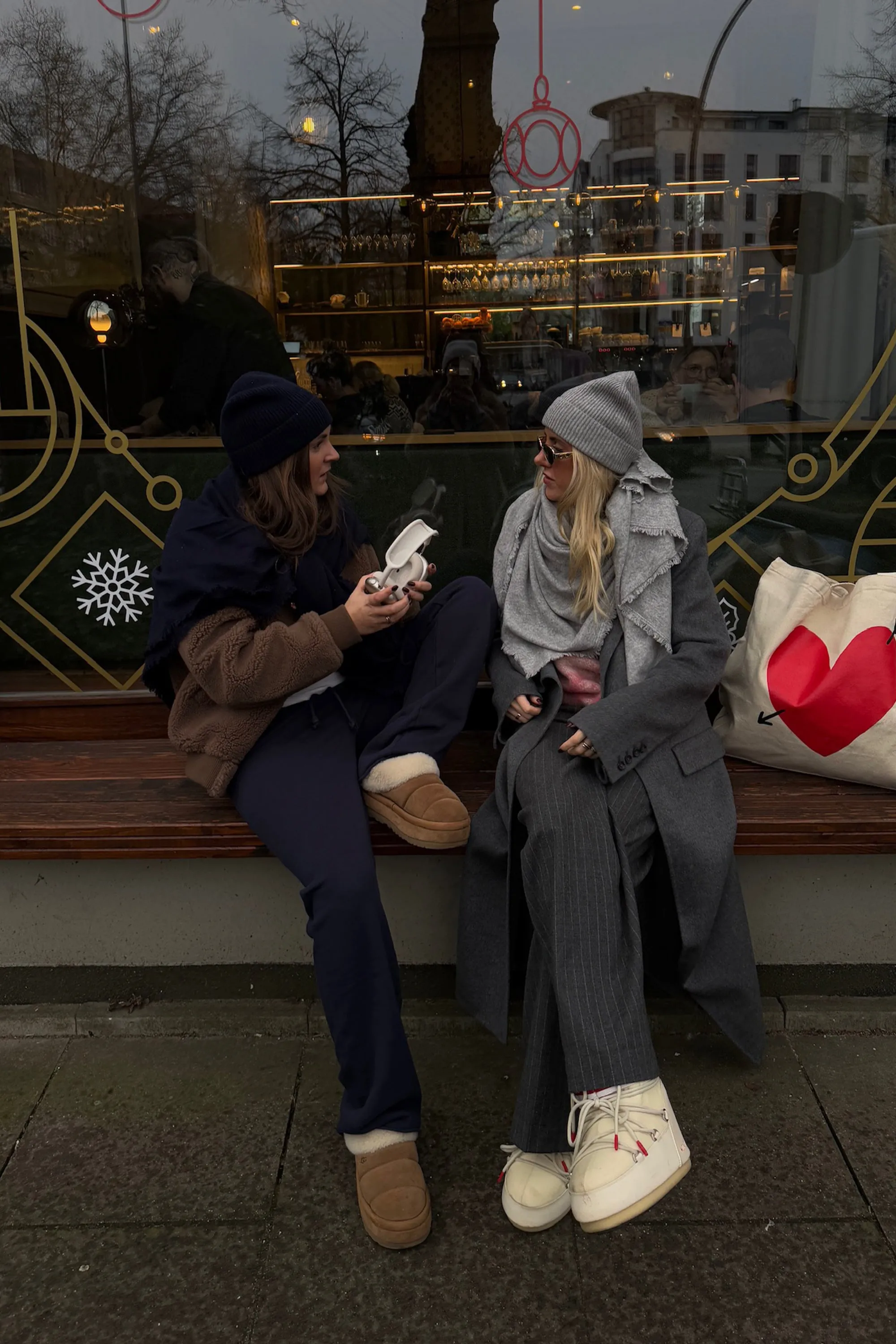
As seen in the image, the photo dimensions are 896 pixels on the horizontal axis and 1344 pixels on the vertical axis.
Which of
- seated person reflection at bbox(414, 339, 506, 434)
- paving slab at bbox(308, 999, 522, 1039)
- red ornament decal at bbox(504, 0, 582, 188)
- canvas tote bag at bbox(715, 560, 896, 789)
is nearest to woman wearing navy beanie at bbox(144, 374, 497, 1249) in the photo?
paving slab at bbox(308, 999, 522, 1039)

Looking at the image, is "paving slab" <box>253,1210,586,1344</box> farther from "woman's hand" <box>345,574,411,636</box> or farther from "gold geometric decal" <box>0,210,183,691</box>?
"gold geometric decal" <box>0,210,183,691</box>

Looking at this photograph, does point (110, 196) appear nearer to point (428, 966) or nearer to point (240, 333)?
point (240, 333)

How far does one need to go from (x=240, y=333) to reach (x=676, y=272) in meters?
1.41

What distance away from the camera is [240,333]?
367cm

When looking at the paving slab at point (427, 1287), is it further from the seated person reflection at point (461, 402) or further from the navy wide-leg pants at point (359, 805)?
the seated person reflection at point (461, 402)

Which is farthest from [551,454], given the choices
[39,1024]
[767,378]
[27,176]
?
[27,176]

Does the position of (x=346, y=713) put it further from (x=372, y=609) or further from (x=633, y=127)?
(x=633, y=127)

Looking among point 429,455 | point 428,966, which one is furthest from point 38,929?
point 429,455

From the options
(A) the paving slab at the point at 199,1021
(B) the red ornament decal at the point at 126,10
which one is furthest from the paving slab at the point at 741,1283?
(B) the red ornament decal at the point at 126,10

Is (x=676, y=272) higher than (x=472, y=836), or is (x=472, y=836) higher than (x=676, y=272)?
(x=676, y=272)

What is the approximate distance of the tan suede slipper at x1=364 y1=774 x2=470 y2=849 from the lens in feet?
7.75

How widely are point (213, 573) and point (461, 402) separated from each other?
1666mm

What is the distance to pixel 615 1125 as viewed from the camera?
190 centimetres

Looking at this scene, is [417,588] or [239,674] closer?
[239,674]
